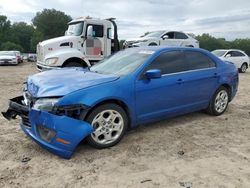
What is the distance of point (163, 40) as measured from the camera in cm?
1741

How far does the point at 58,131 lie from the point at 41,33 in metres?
79.5

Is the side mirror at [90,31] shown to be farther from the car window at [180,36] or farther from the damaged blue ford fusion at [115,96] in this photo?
the car window at [180,36]

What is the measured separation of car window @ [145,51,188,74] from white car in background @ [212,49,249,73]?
13.3m

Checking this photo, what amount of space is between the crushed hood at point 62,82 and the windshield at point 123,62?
1.00 ft

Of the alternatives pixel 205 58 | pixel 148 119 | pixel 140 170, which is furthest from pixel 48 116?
pixel 205 58

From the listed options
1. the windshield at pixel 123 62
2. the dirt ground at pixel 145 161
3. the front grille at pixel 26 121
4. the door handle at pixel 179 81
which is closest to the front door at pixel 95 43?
the windshield at pixel 123 62

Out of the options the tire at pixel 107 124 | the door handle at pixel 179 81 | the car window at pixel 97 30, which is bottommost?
the tire at pixel 107 124

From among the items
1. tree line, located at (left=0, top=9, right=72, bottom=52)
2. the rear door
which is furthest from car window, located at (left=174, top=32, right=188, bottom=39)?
tree line, located at (left=0, top=9, right=72, bottom=52)

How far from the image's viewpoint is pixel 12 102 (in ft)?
15.7

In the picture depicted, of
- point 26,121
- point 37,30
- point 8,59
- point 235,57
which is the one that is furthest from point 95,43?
point 37,30

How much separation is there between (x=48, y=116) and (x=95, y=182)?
110cm

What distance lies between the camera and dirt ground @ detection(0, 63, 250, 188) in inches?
143

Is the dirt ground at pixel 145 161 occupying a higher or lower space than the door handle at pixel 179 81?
lower

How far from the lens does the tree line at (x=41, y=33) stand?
2374 inches
